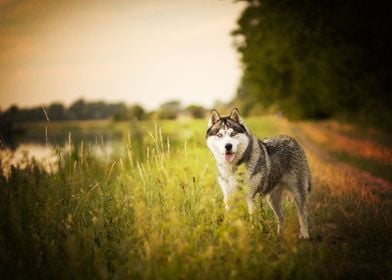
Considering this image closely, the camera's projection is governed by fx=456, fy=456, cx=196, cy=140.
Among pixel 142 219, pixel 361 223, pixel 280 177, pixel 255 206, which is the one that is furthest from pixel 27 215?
pixel 361 223

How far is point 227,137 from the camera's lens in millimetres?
7117

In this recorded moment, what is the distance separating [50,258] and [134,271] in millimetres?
1213

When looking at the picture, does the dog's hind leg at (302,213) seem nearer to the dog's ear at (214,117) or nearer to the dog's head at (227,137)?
the dog's head at (227,137)

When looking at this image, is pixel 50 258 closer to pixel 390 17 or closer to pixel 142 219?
pixel 142 219

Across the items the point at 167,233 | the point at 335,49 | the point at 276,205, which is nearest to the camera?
the point at 167,233

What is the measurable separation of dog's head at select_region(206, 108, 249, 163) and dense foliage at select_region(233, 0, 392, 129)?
35.8 feet

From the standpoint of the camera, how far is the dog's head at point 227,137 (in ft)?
23.3

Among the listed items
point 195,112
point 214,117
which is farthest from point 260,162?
point 195,112

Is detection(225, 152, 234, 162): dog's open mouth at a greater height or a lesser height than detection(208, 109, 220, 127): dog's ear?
lesser

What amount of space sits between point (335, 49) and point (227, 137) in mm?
12326

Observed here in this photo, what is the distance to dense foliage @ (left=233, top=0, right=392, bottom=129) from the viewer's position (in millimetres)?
16516

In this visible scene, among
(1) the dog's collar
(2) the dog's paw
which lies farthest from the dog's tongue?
(2) the dog's paw

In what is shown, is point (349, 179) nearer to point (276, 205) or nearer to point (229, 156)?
point (276, 205)

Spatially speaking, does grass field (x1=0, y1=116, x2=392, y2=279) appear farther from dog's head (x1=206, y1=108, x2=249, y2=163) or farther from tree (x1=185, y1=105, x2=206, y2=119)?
tree (x1=185, y1=105, x2=206, y2=119)
